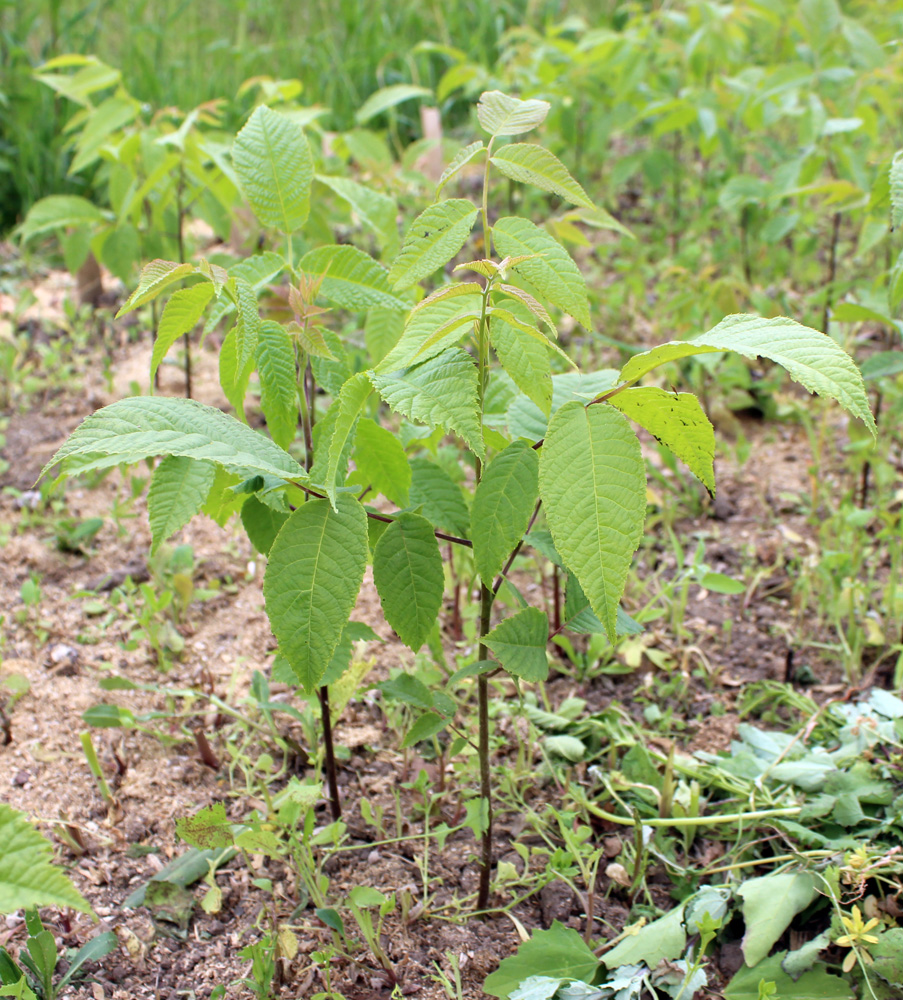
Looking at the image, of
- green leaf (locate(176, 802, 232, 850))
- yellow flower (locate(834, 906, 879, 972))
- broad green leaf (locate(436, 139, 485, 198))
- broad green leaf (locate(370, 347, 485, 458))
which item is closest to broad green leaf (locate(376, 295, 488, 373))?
broad green leaf (locate(370, 347, 485, 458))

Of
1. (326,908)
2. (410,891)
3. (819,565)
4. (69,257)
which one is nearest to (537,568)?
(819,565)

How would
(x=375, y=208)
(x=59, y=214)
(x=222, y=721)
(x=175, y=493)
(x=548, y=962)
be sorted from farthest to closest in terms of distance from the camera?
1. (x=59, y=214)
2. (x=222, y=721)
3. (x=375, y=208)
4. (x=548, y=962)
5. (x=175, y=493)

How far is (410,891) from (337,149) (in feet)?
6.73

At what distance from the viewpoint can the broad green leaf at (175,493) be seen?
1137 mm

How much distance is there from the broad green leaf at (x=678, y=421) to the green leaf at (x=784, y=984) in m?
0.76

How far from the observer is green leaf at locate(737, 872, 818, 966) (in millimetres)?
1275

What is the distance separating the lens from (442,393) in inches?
38.7

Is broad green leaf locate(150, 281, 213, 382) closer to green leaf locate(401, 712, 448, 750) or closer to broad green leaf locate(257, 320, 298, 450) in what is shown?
broad green leaf locate(257, 320, 298, 450)

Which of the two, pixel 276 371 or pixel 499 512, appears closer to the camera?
pixel 499 512

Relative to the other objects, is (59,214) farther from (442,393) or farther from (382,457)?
(442,393)

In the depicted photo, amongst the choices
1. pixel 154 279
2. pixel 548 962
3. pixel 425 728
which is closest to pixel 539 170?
pixel 154 279

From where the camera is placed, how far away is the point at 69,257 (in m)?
2.59

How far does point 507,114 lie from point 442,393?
38 centimetres


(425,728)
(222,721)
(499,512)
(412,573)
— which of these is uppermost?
(499,512)
